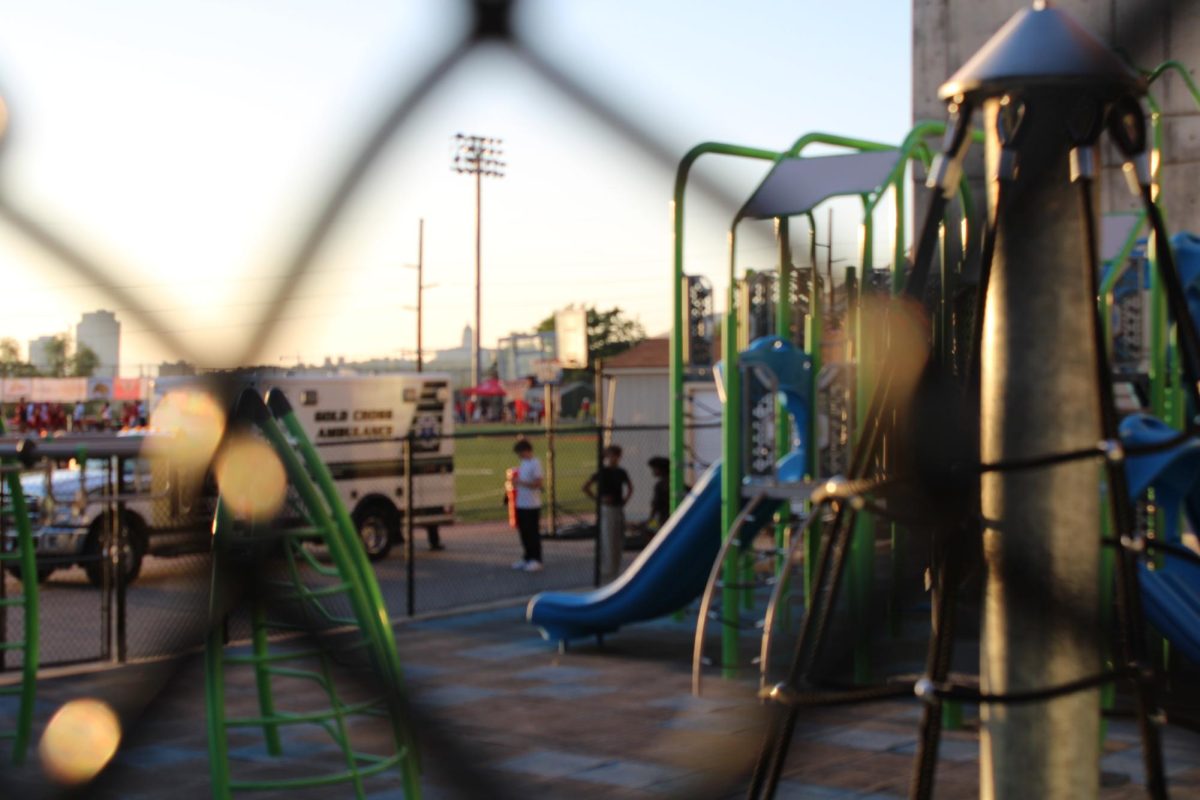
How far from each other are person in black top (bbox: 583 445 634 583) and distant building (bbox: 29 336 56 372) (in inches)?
385

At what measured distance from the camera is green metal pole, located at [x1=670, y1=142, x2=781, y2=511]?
909 mm

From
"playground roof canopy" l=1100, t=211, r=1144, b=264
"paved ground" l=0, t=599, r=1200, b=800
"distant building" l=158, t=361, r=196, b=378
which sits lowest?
"paved ground" l=0, t=599, r=1200, b=800

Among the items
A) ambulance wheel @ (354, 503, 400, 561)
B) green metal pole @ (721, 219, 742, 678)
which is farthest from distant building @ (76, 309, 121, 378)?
ambulance wheel @ (354, 503, 400, 561)

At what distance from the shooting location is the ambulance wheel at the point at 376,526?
1320 cm

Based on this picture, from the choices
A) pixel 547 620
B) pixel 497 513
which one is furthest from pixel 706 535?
pixel 497 513

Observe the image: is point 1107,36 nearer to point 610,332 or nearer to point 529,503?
point 610,332

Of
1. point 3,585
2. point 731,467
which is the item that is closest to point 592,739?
point 731,467

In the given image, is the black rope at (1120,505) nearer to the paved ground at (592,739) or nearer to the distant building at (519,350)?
the distant building at (519,350)

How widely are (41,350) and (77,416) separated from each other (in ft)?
1.18

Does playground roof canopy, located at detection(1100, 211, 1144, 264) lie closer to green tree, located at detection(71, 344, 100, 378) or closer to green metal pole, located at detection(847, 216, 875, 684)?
green metal pole, located at detection(847, 216, 875, 684)

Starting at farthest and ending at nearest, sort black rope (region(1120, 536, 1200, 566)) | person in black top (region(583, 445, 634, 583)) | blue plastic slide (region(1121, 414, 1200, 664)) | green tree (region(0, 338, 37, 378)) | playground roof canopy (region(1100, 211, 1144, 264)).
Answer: person in black top (region(583, 445, 634, 583)), playground roof canopy (region(1100, 211, 1144, 264)), blue plastic slide (region(1121, 414, 1200, 664)), black rope (region(1120, 536, 1200, 566)), green tree (region(0, 338, 37, 378))

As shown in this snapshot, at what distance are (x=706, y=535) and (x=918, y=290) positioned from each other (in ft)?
21.5

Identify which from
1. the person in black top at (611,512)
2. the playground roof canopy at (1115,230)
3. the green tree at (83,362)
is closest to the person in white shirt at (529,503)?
the person in black top at (611,512)

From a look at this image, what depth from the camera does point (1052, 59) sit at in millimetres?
959
